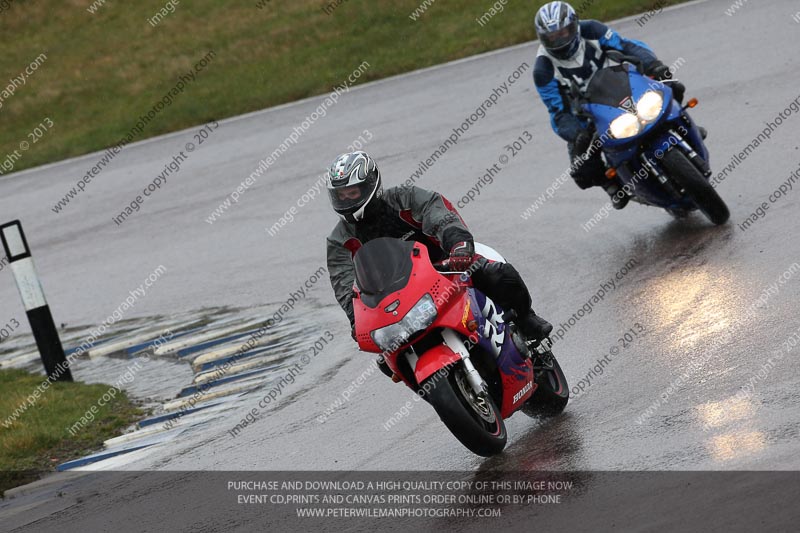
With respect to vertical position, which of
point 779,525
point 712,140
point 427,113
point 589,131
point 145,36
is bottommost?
point 145,36

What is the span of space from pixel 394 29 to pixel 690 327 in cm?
1817

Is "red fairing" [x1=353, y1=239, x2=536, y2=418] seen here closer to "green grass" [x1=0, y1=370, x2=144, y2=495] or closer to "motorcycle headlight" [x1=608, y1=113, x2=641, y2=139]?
"green grass" [x1=0, y1=370, x2=144, y2=495]

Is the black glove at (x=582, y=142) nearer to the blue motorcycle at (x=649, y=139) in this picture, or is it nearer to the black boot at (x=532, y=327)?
the blue motorcycle at (x=649, y=139)

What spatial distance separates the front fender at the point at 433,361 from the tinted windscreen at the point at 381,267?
40 centimetres

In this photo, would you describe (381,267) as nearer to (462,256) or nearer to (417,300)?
(417,300)

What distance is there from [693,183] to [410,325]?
184 inches

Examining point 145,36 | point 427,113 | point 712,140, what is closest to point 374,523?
point 712,140

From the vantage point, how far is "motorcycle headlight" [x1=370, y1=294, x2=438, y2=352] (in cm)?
645

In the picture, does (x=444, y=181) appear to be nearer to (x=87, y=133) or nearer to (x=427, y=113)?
(x=427, y=113)

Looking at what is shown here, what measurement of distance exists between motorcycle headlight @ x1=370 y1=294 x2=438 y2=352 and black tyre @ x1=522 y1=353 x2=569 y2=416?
119cm

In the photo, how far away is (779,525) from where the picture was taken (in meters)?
4.98

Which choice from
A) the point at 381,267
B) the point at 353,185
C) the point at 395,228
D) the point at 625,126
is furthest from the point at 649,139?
the point at 381,267

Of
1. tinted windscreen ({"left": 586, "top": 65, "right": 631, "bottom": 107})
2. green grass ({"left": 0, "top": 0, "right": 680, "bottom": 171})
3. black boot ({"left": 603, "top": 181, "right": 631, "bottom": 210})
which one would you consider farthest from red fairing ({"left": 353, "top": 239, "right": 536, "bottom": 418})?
green grass ({"left": 0, "top": 0, "right": 680, "bottom": 171})

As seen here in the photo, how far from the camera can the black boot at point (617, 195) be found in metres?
11.3
